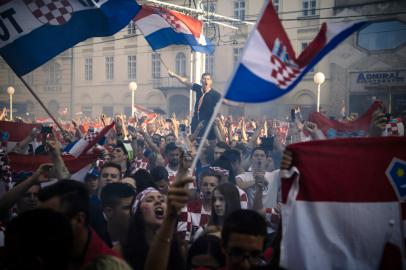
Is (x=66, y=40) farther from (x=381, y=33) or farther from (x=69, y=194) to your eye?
(x=381, y=33)

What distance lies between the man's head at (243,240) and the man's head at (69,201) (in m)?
0.99

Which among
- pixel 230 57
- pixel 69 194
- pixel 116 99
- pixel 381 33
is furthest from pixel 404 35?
pixel 69 194

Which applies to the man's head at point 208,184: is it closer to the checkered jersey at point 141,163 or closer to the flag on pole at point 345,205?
the flag on pole at point 345,205

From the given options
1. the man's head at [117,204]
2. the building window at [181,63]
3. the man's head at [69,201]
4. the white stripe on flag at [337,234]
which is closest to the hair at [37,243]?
the man's head at [69,201]

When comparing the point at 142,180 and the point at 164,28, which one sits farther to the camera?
the point at 164,28

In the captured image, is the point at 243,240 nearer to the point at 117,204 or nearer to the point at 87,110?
the point at 117,204

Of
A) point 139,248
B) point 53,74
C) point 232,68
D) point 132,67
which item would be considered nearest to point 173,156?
point 139,248

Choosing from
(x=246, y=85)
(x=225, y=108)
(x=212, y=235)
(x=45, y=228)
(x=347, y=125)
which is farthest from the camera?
(x=225, y=108)

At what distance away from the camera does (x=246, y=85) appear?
2791mm

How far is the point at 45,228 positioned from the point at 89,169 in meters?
3.63

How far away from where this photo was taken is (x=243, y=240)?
109 inches

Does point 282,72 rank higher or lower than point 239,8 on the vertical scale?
lower

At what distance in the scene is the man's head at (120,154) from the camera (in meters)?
6.30

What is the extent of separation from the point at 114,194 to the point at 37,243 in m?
2.29
